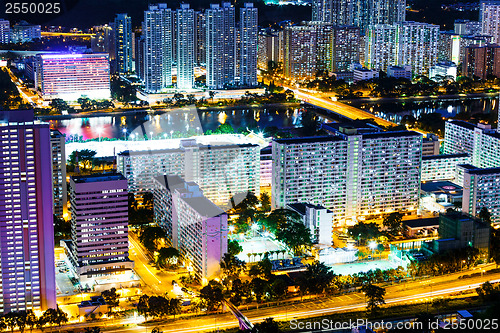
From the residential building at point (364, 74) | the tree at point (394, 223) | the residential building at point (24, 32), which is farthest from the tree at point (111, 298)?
the residential building at point (24, 32)

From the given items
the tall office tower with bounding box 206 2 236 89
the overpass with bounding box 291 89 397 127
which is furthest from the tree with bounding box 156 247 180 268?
the tall office tower with bounding box 206 2 236 89

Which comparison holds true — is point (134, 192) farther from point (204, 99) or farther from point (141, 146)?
point (204, 99)

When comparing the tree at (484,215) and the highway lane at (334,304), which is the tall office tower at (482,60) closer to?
the tree at (484,215)

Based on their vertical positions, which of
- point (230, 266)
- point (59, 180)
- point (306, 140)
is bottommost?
point (230, 266)

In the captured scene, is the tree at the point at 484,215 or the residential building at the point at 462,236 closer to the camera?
the residential building at the point at 462,236

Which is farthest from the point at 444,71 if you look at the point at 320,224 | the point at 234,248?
the point at 234,248

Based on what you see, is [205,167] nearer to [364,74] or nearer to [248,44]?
[248,44]
